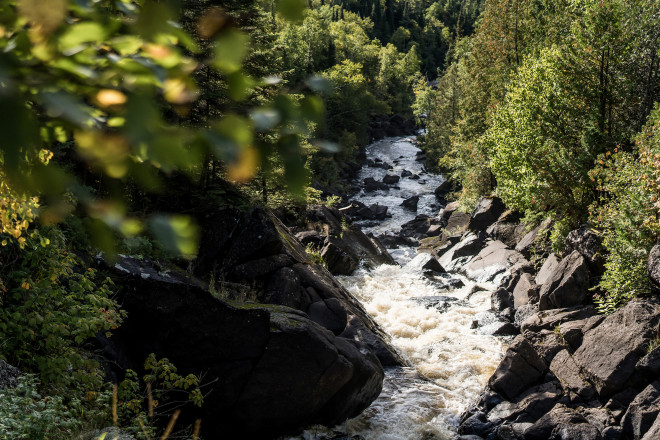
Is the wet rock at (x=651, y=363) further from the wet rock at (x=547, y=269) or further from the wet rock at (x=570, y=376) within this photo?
the wet rock at (x=547, y=269)

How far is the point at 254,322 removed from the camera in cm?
884

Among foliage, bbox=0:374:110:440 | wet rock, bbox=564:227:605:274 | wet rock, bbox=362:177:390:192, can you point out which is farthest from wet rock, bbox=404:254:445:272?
wet rock, bbox=362:177:390:192

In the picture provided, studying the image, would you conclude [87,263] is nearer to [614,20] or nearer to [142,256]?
[142,256]

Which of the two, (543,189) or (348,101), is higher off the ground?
(543,189)

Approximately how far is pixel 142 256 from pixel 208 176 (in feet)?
21.4

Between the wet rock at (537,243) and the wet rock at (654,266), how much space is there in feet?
24.4

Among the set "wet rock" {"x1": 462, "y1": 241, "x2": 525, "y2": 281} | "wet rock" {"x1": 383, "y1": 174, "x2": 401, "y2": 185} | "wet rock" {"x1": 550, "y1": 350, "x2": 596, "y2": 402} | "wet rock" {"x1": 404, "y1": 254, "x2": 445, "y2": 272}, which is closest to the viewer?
"wet rock" {"x1": 550, "y1": 350, "x2": 596, "y2": 402}

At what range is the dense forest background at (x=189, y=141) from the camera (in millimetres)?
1134

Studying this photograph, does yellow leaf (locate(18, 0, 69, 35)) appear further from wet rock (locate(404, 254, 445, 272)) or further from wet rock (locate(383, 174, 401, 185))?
wet rock (locate(383, 174, 401, 185))

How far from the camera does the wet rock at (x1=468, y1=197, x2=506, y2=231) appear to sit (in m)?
25.6

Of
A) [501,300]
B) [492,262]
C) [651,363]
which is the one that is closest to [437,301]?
[501,300]

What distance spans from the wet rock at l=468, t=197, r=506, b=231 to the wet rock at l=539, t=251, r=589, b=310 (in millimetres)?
11232

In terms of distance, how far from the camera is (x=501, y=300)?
1664 cm

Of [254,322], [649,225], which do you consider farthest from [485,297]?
[254,322]
